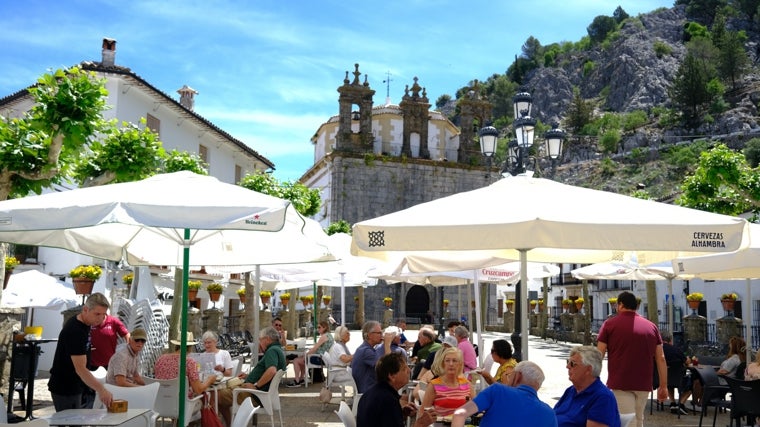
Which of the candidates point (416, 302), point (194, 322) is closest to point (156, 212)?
point (194, 322)

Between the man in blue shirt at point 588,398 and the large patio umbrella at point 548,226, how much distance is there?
0.82 meters

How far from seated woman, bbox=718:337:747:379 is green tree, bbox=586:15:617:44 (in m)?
142

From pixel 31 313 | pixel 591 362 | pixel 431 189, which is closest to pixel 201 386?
pixel 591 362

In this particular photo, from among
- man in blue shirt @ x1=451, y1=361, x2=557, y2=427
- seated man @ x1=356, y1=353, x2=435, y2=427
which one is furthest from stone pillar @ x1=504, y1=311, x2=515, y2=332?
man in blue shirt @ x1=451, y1=361, x2=557, y2=427

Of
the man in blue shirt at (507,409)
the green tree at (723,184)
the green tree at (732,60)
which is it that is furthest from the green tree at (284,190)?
the green tree at (732,60)

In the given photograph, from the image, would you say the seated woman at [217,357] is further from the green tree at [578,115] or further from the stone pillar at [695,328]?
the green tree at [578,115]

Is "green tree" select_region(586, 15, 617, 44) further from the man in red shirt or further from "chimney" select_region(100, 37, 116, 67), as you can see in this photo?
the man in red shirt

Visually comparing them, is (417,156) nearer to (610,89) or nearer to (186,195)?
(186,195)

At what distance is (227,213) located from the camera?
520 centimetres

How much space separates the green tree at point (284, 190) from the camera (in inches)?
1023

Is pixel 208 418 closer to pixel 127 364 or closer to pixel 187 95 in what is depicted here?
pixel 127 364

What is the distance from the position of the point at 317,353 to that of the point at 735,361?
731 cm

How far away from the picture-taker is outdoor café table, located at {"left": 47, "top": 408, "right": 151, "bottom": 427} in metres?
5.14

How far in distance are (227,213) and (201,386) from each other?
2.64 metres
